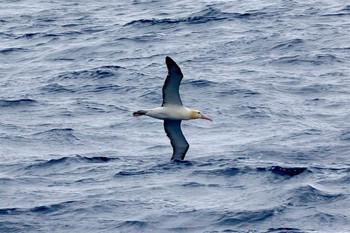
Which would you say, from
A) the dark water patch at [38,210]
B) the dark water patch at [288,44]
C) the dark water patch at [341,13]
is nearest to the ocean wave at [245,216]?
the dark water patch at [38,210]

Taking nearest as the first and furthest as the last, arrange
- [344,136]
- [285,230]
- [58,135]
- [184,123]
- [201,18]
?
[285,230] → [344,136] → [58,135] → [184,123] → [201,18]

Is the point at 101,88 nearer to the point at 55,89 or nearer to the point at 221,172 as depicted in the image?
the point at 55,89

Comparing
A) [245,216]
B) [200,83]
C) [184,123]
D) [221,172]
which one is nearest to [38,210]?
[245,216]

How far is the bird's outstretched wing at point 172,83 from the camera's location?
21.3m

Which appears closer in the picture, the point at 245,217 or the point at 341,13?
the point at 245,217

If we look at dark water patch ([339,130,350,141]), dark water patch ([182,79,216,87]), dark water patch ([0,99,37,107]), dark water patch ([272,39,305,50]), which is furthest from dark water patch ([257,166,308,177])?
dark water patch ([272,39,305,50])

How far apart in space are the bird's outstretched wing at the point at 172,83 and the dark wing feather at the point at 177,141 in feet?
2.88

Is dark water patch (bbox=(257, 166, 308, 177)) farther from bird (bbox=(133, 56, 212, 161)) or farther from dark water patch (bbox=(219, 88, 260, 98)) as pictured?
dark water patch (bbox=(219, 88, 260, 98))

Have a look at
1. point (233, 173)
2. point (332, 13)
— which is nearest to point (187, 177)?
point (233, 173)

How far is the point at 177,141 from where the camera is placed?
76.7 ft

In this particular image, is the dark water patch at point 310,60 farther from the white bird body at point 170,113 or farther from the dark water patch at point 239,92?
the white bird body at point 170,113

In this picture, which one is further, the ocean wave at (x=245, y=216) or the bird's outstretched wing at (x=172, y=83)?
the bird's outstretched wing at (x=172, y=83)

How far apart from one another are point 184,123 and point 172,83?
494 centimetres

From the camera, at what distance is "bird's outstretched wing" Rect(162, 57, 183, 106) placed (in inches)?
838
